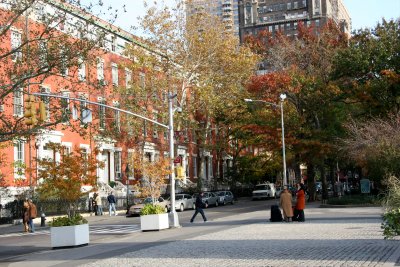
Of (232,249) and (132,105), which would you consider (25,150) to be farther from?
(232,249)

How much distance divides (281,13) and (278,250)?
395 feet

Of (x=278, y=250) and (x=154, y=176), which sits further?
(x=154, y=176)

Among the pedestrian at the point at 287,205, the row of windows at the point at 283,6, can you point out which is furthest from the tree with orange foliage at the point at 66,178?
the row of windows at the point at 283,6

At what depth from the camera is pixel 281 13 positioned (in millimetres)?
130250

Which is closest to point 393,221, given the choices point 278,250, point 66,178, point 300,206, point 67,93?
point 278,250

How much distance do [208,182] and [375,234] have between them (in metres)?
51.4

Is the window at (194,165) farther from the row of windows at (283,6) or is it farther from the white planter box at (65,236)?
the row of windows at (283,6)

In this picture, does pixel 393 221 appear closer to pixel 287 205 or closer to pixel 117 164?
pixel 287 205

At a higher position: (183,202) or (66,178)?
(66,178)

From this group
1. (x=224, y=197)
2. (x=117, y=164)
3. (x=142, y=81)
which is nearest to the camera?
(x=142, y=81)

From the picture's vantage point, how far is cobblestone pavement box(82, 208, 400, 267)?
506 inches

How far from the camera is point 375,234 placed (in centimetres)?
1825

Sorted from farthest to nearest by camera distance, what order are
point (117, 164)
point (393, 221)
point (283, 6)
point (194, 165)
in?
point (283, 6)
point (194, 165)
point (117, 164)
point (393, 221)

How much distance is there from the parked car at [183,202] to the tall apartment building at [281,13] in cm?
8068
